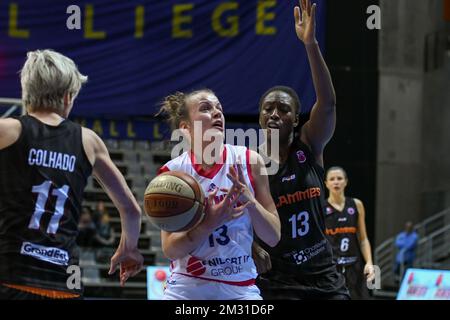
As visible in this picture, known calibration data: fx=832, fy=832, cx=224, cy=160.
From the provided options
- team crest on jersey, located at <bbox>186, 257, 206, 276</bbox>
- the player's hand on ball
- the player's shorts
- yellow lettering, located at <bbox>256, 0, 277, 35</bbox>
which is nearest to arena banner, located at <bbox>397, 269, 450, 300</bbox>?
yellow lettering, located at <bbox>256, 0, 277, 35</bbox>

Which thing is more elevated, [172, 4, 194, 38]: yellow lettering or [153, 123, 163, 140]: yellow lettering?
[172, 4, 194, 38]: yellow lettering

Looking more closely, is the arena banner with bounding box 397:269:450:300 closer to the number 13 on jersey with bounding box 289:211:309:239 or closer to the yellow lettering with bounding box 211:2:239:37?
the number 13 on jersey with bounding box 289:211:309:239

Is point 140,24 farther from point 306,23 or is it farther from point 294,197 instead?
point 294,197

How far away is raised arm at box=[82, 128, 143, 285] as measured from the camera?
3771 millimetres

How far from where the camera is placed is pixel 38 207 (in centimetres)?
354

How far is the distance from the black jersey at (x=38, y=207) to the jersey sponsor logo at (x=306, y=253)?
1565 millimetres

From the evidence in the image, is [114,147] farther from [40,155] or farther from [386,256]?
[40,155]

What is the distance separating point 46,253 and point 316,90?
2037 mm

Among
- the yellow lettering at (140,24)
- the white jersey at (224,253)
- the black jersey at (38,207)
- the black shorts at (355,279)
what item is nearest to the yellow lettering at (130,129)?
the yellow lettering at (140,24)

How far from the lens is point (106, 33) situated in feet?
44.6

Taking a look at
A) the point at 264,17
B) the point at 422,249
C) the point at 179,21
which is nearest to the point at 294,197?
the point at 264,17

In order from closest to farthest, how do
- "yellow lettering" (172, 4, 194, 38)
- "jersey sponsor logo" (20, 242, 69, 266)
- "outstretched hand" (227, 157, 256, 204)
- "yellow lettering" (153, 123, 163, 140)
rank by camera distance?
1. "jersey sponsor logo" (20, 242, 69, 266)
2. "outstretched hand" (227, 157, 256, 204)
3. "yellow lettering" (172, 4, 194, 38)
4. "yellow lettering" (153, 123, 163, 140)

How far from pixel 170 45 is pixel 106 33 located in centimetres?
106

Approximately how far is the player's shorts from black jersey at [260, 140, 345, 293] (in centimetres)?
61
